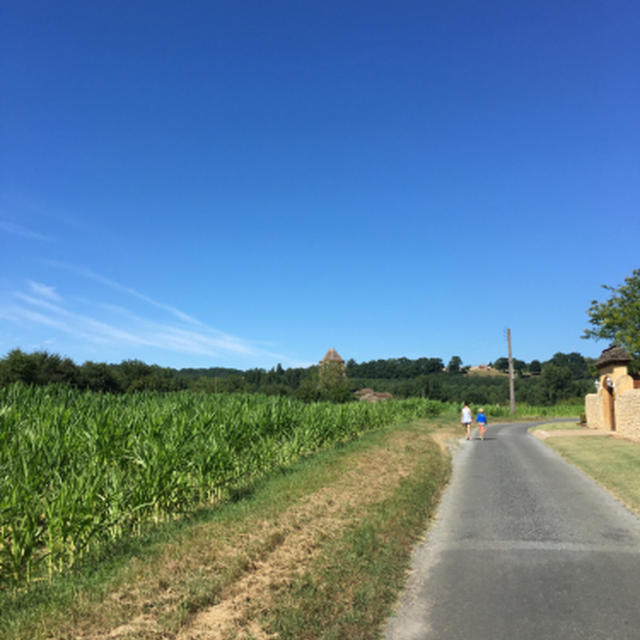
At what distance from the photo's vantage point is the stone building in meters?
23.0

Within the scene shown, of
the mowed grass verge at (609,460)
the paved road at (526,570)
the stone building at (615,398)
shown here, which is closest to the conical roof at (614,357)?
the stone building at (615,398)

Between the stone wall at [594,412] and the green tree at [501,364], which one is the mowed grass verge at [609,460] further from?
the green tree at [501,364]

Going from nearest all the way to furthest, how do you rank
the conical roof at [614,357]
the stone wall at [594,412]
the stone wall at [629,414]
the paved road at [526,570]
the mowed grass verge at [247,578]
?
1. the mowed grass verge at [247,578]
2. the paved road at [526,570]
3. the stone wall at [629,414]
4. the conical roof at [614,357]
5. the stone wall at [594,412]

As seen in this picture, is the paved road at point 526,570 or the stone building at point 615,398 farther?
the stone building at point 615,398

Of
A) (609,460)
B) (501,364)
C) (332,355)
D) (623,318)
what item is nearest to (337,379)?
(332,355)

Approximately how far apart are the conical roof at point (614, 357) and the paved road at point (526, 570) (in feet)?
62.8

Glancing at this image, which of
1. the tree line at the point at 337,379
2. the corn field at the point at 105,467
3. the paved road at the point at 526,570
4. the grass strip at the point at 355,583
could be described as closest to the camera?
the grass strip at the point at 355,583

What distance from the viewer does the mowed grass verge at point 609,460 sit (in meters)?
11.2

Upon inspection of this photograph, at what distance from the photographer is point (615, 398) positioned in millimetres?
26297

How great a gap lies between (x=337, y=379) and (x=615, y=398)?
226ft

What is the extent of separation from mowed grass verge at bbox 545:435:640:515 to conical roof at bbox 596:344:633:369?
19.8 feet

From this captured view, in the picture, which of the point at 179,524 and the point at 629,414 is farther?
the point at 629,414

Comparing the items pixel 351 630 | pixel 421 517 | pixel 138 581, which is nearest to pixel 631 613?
pixel 351 630

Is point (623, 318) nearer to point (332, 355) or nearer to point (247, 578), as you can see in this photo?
point (247, 578)
